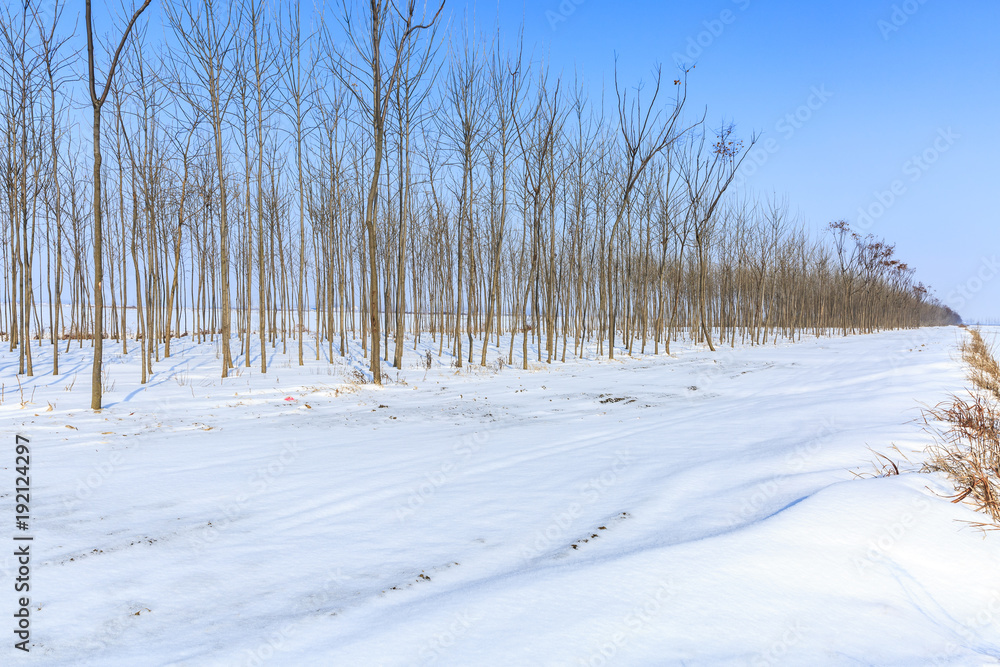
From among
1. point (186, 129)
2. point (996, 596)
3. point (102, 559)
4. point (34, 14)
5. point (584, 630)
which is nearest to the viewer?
point (584, 630)

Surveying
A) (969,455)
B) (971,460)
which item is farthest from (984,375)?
(971,460)

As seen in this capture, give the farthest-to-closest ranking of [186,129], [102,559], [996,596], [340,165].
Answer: [340,165], [186,129], [102,559], [996,596]

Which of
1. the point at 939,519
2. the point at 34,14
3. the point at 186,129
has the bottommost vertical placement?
the point at 939,519

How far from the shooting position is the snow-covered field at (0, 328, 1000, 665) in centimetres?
163

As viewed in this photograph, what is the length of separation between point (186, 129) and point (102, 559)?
392 inches

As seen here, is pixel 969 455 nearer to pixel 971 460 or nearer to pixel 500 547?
pixel 971 460

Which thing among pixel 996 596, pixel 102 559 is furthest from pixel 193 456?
pixel 996 596

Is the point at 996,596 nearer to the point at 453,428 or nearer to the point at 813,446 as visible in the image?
the point at 813,446

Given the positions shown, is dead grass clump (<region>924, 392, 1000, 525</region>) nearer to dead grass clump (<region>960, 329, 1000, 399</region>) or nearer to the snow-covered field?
the snow-covered field

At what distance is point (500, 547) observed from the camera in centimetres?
238

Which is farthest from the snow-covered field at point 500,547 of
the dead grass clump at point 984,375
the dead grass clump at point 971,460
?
the dead grass clump at point 984,375

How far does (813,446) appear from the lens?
378 centimetres

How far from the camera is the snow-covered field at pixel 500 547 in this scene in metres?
1.63

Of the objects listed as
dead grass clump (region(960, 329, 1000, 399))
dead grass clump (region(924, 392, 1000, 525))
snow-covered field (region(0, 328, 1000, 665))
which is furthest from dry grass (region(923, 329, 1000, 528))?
dead grass clump (region(960, 329, 1000, 399))
